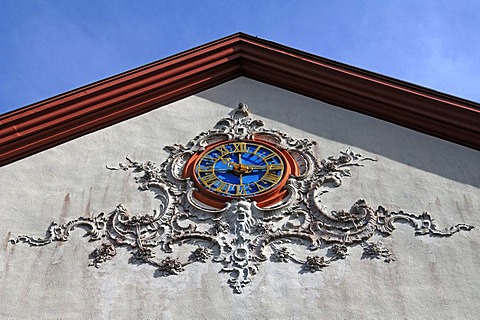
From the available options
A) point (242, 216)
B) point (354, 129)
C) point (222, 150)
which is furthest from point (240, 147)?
point (354, 129)

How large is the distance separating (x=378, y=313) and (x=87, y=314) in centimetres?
285

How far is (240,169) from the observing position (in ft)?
38.2

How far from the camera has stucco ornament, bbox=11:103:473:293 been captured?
10.7m

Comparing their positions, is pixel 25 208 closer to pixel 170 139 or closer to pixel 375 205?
pixel 170 139

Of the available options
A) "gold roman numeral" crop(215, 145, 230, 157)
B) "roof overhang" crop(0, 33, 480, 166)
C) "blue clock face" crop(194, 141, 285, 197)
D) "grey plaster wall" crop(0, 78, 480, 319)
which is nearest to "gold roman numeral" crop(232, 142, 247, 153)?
"blue clock face" crop(194, 141, 285, 197)

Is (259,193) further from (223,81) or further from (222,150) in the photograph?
(223,81)

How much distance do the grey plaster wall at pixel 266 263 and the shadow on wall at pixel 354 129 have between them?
0.8 inches

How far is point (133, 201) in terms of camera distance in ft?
37.4

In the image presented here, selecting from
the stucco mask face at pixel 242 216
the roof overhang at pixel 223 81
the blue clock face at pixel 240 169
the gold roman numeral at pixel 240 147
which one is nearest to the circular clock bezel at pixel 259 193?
the blue clock face at pixel 240 169

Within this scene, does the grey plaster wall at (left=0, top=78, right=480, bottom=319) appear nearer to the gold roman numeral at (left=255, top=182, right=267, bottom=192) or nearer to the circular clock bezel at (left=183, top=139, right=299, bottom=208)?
the circular clock bezel at (left=183, top=139, right=299, bottom=208)

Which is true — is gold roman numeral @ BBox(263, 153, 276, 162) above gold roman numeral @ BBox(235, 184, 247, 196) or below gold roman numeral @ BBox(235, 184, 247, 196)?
above

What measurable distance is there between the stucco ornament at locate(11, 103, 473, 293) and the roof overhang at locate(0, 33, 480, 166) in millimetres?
1295

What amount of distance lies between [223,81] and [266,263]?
347 cm

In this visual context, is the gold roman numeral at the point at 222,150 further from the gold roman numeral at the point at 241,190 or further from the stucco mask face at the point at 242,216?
the stucco mask face at the point at 242,216
